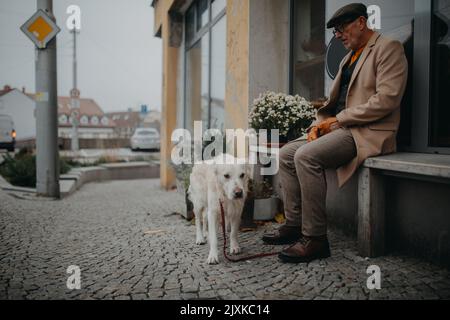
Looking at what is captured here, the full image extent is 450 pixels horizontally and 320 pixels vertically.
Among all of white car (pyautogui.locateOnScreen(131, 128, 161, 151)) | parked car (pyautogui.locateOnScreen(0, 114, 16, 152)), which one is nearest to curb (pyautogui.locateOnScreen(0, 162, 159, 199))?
white car (pyautogui.locateOnScreen(131, 128, 161, 151))

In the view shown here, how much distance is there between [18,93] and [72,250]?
58531 mm

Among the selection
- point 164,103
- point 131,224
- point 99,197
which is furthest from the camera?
point 164,103

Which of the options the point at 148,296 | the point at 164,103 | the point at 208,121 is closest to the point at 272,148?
the point at 148,296

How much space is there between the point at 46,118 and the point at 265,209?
4.81 metres

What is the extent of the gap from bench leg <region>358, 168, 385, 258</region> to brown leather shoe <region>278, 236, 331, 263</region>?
1.07 ft

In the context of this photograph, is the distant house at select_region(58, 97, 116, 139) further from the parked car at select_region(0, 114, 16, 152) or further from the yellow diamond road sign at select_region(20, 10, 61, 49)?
the yellow diamond road sign at select_region(20, 10, 61, 49)

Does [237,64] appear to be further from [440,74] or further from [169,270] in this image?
[169,270]

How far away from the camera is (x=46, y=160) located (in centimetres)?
663

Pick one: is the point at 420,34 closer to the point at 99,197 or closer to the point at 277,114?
the point at 277,114

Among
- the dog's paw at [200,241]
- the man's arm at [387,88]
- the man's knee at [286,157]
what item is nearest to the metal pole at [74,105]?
the dog's paw at [200,241]

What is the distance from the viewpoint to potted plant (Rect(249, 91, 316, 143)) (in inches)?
152

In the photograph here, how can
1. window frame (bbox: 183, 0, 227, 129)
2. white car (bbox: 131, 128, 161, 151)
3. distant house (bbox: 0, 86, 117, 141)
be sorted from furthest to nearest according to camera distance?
1. distant house (bbox: 0, 86, 117, 141)
2. white car (bbox: 131, 128, 161, 151)
3. window frame (bbox: 183, 0, 227, 129)

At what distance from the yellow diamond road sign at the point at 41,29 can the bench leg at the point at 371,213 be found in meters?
6.09

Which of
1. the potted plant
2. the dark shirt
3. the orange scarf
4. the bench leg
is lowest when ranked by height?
the bench leg
